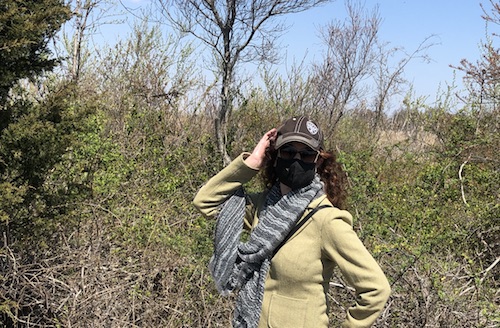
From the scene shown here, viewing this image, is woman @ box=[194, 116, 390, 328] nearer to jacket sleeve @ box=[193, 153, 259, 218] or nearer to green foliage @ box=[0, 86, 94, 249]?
jacket sleeve @ box=[193, 153, 259, 218]

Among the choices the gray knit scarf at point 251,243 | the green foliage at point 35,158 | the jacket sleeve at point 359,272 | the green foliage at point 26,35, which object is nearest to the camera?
the jacket sleeve at point 359,272

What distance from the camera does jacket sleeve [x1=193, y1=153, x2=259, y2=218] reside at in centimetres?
215

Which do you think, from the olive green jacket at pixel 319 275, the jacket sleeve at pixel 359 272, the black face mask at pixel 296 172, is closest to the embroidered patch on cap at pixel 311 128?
the black face mask at pixel 296 172

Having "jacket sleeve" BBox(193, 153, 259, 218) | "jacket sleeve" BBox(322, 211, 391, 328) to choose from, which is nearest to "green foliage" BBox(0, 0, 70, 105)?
"jacket sleeve" BBox(193, 153, 259, 218)

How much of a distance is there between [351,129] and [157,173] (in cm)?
873

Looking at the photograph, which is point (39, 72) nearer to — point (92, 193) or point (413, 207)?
point (92, 193)

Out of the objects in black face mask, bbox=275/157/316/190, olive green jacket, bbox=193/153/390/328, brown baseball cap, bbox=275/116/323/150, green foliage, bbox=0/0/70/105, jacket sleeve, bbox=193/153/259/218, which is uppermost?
green foliage, bbox=0/0/70/105

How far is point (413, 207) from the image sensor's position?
207 inches

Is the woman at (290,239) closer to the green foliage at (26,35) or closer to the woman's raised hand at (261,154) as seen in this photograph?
the woman's raised hand at (261,154)

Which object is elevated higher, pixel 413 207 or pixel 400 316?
pixel 413 207

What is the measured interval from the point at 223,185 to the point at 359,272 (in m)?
0.73

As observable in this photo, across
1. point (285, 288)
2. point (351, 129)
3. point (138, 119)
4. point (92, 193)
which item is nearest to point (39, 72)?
point (92, 193)

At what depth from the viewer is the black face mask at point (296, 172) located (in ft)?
6.64

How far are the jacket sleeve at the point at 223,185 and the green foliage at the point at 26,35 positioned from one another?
2.13 metres
